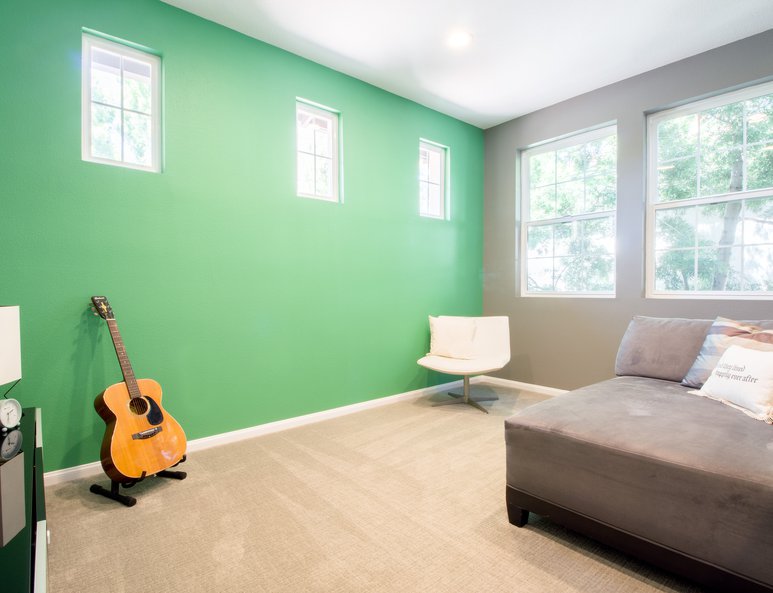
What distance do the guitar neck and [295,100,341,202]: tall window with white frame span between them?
170 cm

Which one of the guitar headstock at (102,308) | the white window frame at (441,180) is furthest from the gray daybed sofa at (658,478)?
the white window frame at (441,180)

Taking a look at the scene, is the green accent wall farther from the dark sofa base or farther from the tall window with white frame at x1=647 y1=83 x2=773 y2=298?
the tall window with white frame at x1=647 y1=83 x2=773 y2=298

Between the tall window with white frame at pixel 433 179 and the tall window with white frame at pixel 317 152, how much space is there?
111 cm

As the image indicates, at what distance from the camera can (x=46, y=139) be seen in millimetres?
2301

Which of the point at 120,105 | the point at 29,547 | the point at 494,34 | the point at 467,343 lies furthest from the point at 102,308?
the point at 494,34

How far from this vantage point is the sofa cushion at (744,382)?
1.85 meters

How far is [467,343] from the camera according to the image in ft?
13.1

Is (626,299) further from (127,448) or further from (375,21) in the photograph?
(127,448)

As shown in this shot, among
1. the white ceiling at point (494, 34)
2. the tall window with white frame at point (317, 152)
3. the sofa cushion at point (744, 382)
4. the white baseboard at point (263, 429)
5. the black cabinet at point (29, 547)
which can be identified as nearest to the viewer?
the black cabinet at point (29, 547)

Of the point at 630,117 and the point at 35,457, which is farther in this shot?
the point at 630,117

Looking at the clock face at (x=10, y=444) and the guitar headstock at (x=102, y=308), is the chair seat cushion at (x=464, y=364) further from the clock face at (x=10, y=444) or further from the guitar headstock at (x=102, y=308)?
the clock face at (x=10, y=444)

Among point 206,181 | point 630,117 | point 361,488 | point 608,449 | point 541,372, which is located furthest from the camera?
point 541,372

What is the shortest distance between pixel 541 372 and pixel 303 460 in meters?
2.80

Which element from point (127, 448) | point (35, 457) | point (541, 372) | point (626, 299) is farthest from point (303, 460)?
point (626, 299)
